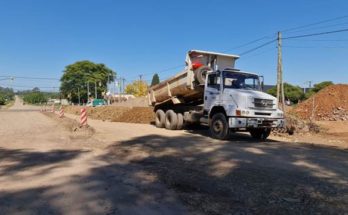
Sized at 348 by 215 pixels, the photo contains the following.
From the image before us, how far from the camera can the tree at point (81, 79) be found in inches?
4336

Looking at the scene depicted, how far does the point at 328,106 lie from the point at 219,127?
69.1ft

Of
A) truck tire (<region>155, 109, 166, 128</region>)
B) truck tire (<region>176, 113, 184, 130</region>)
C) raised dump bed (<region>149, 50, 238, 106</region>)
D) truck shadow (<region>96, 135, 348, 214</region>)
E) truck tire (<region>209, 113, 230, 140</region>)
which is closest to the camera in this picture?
truck shadow (<region>96, 135, 348, 214</region>)

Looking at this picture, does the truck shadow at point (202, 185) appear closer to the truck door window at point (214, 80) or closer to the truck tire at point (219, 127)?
the truck tire at point (219, 127)

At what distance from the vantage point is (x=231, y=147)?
12.2m

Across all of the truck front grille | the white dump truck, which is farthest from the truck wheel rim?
the truck front grille

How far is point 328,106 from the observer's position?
3192 cm

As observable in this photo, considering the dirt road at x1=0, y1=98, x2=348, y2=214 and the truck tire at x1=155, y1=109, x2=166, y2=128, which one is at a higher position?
the truck tire at x1=155, y1=109, x2=166, y2=128

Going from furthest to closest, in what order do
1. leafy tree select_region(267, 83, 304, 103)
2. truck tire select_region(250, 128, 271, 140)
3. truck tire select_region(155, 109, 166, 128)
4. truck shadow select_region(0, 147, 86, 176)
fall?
1. leafy tree select_region(267, 83, 304, 103)
2. truck tire select_region(155, 109, 166, 128)
3. truck tire select_region(250, 128, 271, 140)
4. truck shadow select_region(0, 147, 86, 176)

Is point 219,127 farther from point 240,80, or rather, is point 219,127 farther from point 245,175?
point 245,175

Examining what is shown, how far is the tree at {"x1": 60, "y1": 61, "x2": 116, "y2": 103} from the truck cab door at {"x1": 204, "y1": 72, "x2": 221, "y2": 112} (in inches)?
3753

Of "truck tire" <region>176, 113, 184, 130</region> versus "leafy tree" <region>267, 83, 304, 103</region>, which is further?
"leafy tree" <region>267, 83, 304, 103</region>

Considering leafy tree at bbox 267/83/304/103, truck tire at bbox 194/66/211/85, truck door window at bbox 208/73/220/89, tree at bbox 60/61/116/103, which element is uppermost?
tree at bbox 60/61/116/103

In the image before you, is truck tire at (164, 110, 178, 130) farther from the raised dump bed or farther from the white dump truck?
the raised dump bed

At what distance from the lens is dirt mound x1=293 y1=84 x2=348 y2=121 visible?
29.8 meters
